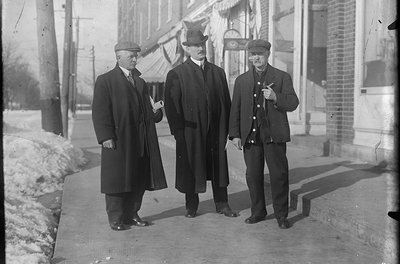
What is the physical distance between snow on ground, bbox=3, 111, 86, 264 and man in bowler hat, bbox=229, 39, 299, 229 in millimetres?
2066

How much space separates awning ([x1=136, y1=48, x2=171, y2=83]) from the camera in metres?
9.79

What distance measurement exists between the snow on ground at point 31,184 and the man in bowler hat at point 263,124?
6.78ft

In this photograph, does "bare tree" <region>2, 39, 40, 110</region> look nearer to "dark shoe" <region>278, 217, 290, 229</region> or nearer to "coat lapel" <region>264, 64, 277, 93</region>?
"coat lapel" <region>264, 64, 277, 93</region>

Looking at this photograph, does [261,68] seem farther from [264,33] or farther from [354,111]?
[264,33]

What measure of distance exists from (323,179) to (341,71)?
2.71 metres

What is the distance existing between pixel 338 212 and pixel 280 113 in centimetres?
108

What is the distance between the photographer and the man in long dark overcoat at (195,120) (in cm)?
574

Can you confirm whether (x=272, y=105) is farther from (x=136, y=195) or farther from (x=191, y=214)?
(x=136, y=195)

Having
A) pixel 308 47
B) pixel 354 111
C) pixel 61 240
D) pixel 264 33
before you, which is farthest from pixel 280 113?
pixel 264 33

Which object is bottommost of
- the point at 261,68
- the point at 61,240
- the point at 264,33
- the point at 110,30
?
the point at 61,240

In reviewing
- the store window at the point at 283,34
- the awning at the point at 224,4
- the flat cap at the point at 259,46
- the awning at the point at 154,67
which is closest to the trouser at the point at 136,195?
the flat cap at the point at 259,46

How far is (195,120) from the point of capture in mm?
5754

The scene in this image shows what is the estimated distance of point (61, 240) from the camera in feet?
16.1

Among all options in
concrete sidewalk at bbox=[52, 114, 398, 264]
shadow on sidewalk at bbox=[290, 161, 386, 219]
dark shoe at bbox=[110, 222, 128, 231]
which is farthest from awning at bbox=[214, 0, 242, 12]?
dark shoe at bbox=[110, 222, 128, 231]
